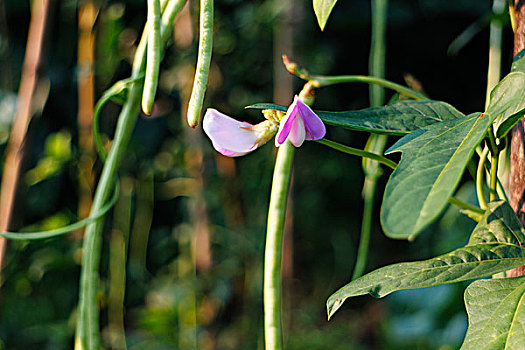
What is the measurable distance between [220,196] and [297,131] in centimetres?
84

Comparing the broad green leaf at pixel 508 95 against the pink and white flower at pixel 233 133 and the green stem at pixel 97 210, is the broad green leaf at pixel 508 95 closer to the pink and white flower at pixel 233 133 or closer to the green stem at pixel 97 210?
the pink and white flower at pixel 233 133

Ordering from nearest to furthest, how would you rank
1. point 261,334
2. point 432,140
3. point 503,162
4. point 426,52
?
point 432,140 → point 503,162 → point 261,334 → point 426,52

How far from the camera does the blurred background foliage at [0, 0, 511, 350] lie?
1016 millimetres

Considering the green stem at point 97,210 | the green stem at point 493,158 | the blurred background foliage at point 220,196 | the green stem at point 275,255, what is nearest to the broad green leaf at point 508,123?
the green stem at point 493,158

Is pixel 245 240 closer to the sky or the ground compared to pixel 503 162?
closer to the ground

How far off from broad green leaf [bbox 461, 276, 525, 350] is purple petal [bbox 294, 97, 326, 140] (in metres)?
0.10

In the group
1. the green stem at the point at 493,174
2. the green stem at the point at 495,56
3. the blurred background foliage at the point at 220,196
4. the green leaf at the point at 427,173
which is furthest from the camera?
the blurred background foliage at the point at 220,196

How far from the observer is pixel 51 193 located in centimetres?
130

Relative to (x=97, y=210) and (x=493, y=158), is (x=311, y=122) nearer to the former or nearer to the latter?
(x=493, y=158)

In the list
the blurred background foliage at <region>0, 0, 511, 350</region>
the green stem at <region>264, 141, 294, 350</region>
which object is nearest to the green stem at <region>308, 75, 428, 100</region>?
the green stem at <region>264, 141, 294, 350</region>

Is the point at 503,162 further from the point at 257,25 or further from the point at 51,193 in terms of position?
the point at 51,193

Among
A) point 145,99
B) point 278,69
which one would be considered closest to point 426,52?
point 278,69

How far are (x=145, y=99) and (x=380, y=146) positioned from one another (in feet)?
0.66

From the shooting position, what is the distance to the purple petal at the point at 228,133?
0.92ft
